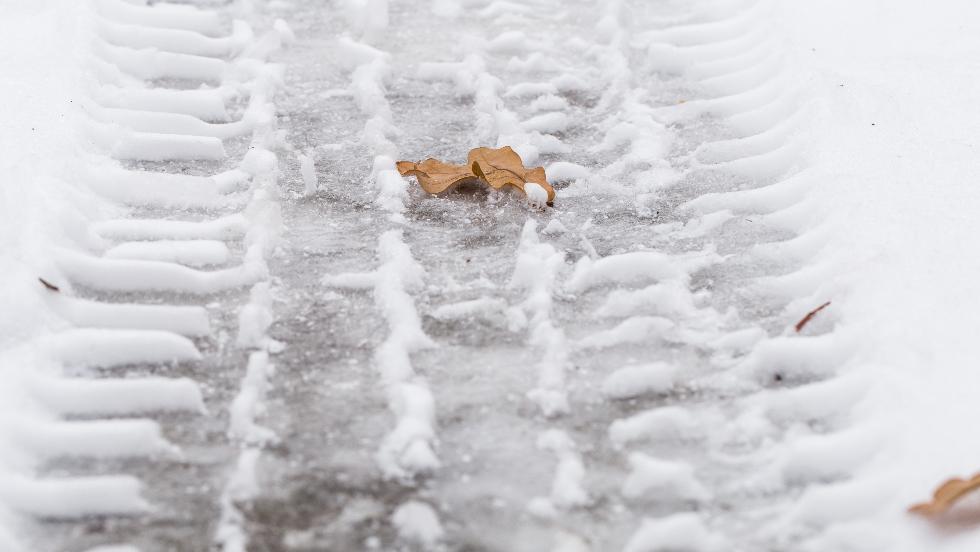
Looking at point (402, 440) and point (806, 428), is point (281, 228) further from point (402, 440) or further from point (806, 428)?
point (806, 428)

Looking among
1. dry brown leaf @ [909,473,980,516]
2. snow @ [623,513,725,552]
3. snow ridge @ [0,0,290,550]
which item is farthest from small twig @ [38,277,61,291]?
dry brown leaf @ [909,473,980,516]

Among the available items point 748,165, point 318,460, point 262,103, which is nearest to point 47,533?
point 318,460

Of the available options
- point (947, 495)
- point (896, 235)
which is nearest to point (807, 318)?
point (896, 235)

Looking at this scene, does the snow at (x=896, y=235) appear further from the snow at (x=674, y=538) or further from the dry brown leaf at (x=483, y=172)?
the dry brown leaf at (x=483, y=172)

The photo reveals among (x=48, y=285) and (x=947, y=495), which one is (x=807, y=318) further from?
(x=48, y=285)

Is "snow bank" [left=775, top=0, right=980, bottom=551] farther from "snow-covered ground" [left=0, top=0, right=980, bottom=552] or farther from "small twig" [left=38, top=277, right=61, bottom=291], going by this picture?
"small twig" [left=38, top=277, right=61, bottom=291]

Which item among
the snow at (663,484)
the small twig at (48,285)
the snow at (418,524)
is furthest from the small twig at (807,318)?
the small twig at (48,285)

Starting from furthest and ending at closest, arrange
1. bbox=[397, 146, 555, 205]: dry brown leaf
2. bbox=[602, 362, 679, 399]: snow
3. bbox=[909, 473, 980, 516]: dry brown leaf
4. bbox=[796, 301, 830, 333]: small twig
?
bbox=[397, 146, 555, 205]: dry brown leaf, bbox=[796, 301, 830, 333]: small twig, bbox=[602, 362, 679, 399]: snow, bbox=[909, 473, 980, 516]: dry brown leaf
